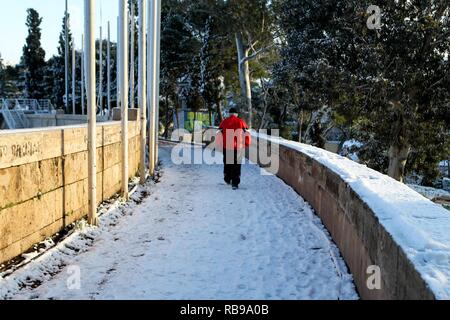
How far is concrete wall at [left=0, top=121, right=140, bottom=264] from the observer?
16.5 feet

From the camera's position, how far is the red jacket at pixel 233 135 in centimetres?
1064

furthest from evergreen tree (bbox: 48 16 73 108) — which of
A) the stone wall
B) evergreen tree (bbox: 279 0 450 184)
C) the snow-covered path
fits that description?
the snow-covered path

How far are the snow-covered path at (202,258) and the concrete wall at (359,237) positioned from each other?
0.22 metres

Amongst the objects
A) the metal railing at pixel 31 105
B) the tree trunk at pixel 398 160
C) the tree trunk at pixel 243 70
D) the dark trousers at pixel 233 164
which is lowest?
the tree trunk at pixel 398 160

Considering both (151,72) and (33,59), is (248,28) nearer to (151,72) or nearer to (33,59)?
(151,72)

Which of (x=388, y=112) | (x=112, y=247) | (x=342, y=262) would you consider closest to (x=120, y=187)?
(x=112, y=247)

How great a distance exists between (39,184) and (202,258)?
6.94ft

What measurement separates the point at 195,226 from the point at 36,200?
2.42m

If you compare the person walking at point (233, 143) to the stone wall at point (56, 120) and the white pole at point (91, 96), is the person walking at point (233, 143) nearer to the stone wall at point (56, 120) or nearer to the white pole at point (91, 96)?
the white pole at point (91, 96)

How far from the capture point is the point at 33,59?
59.9m

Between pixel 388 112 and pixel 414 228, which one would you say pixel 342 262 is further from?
pixel 388 112

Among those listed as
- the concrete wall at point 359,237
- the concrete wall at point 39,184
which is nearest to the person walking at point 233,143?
the concrete wall at point 359,237

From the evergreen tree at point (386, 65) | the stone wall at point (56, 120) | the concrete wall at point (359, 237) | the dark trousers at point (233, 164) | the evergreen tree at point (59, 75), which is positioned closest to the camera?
the concrete wall at point (359, 237)

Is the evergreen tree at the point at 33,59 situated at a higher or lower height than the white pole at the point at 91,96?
higher
